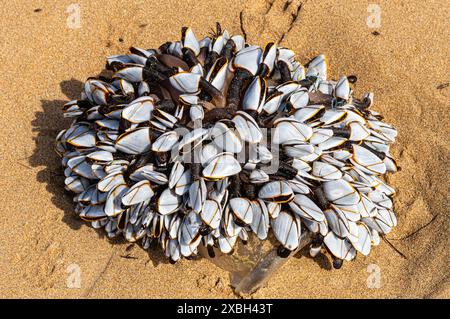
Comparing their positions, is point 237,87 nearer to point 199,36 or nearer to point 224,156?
point 224,156

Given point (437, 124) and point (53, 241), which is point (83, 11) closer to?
point (53, 241)

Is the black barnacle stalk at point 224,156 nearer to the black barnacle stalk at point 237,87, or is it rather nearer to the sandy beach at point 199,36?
the black barnacle stalk at point 237,87

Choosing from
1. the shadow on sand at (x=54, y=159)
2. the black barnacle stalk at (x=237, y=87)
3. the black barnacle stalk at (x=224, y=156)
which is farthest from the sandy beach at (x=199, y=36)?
the black barnacle stalk at (x=237, y=87)

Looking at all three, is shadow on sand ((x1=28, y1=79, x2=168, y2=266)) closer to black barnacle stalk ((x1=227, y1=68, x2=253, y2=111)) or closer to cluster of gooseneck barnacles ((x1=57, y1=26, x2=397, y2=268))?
cluster of gooseneck barnacles ((x1=57, y1=26, x2=397, y2=268))

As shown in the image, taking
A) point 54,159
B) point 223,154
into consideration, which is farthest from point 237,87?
point 54,159

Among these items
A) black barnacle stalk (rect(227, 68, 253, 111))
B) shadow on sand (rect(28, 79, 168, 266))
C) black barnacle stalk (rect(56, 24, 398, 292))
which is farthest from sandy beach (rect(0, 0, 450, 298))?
black barnacle stalk (rect(227, 68, 253, 111))

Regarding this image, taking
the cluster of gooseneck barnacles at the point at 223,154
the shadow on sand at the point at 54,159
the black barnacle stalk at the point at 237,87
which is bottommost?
the shadow on sand at the point at 54,159

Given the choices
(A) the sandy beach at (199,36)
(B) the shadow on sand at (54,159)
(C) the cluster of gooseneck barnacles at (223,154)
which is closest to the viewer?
(C) the cluster of gooseneck barnacles at (223,154)
